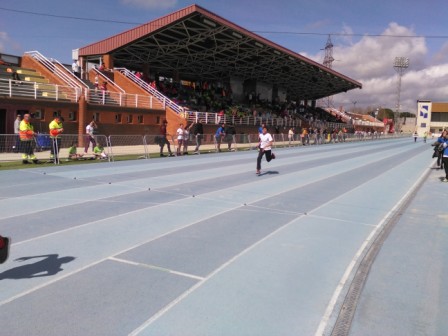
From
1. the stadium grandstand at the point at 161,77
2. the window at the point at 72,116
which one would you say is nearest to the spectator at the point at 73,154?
the stadium grandstand at the point at 161,77

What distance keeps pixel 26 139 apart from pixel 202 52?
29.9 m

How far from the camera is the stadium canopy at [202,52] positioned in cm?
3406

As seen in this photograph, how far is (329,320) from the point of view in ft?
12.4

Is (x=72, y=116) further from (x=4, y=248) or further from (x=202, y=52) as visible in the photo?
(x=4, y=248)

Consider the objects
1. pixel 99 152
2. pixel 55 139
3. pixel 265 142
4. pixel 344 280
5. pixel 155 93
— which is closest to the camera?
pixel 344 280

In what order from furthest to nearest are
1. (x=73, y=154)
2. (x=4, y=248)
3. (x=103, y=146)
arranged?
(x=103, y=146), (x=73, y=154), (x=4, y=248)

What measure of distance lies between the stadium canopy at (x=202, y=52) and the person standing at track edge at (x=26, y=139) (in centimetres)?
1925

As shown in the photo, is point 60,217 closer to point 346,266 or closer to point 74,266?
point 74,266

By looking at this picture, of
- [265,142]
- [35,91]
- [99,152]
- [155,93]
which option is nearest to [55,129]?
[99,152]

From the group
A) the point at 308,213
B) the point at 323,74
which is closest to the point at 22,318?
the point at 308,213

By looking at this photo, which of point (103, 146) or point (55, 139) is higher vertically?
point (55, 139)

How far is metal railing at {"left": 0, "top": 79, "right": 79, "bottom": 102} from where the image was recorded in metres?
22.2

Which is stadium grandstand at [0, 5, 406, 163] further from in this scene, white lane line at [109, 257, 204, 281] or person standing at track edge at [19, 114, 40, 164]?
white lane line at [109, 257, 204, 281]

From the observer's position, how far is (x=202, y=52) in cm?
4278
